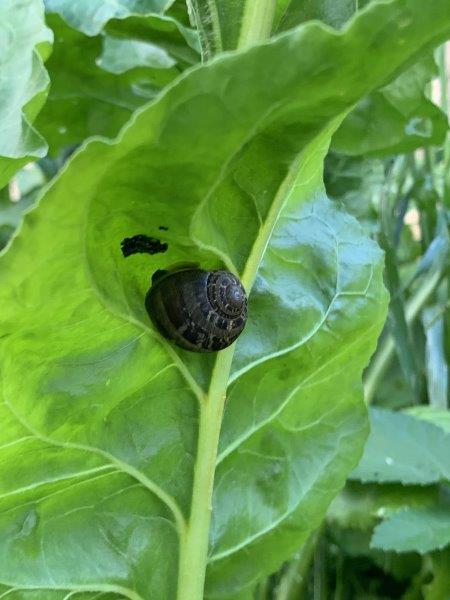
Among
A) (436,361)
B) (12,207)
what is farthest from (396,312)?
(12,207)

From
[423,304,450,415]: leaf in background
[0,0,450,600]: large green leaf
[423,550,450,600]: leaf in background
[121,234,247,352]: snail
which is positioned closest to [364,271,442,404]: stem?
[423,304,450,415]: leaf in background

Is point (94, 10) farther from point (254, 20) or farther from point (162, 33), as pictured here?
point (254, 20)

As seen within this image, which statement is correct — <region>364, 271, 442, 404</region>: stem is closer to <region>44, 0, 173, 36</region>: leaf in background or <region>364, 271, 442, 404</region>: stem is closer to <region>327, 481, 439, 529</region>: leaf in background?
<region>327, 481, 439, 529</region>: leaf in background

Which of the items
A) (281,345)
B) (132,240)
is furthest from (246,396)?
(132,240)

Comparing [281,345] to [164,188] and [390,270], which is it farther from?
[390,270]

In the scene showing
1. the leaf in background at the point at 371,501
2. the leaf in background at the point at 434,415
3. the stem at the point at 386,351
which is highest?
the leaf in background at the point at 434,415

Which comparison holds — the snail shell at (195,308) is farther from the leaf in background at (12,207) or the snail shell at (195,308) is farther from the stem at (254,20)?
the leaf in background at (12,207)

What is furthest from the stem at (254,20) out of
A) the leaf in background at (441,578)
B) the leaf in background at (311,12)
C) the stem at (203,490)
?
the leaf in background at (441,578)
